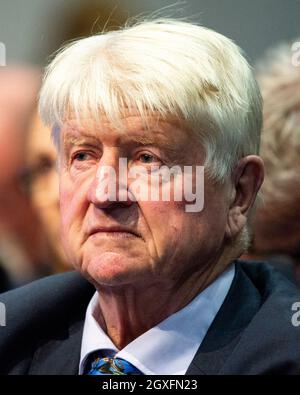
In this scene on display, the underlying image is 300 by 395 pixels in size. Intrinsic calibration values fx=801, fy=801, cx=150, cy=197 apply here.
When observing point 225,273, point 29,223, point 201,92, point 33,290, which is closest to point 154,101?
point 201,92

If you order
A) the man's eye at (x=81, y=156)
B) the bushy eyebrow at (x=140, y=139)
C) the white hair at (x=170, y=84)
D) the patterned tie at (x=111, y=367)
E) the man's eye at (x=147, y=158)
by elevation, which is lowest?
the patterned tie at (x=111, y=367)

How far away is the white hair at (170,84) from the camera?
1318 millimetres

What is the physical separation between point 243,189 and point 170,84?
26cm

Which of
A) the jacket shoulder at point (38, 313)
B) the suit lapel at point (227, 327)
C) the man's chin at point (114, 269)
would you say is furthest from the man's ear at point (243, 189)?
the jacket shoulder at point (38, 313)

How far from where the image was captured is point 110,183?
1.32 m

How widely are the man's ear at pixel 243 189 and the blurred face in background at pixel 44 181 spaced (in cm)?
69

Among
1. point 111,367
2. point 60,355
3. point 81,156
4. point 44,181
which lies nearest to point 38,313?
point 60,355

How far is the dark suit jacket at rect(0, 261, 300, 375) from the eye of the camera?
1.32 meters

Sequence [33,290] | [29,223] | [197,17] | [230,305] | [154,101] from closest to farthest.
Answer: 1. [154,101]
2. [230,305]
3. [33,290]
4. [197,17]
5. [29,223]

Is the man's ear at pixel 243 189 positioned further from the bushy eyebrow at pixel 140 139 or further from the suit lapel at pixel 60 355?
the suit lapel at pixel 60 355

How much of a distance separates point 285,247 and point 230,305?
23.6 inches

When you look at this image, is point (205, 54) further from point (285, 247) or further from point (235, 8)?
point (285, 247)

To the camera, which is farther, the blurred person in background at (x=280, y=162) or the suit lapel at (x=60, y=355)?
the blurred person in background at (x=280, y=162)
